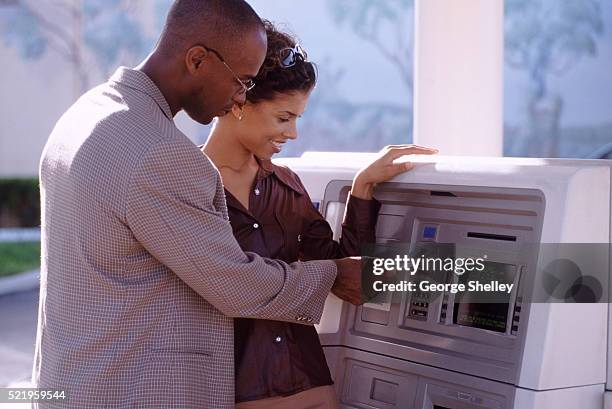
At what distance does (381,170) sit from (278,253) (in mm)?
454

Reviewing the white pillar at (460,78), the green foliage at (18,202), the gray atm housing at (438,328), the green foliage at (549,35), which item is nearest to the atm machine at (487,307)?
the gray atm housing at (438,328)

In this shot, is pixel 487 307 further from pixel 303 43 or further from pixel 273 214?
pixel 303 43

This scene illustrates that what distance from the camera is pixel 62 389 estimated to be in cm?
231

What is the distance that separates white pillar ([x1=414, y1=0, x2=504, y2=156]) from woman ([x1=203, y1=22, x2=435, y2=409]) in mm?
1660

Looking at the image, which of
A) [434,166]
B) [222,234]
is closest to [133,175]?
[222,234]

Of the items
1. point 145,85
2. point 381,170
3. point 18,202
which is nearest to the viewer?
point 145,85

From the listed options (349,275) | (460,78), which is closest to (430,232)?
(349,275)

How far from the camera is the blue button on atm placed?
2.94m

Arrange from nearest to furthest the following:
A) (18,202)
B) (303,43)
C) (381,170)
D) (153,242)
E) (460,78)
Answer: (153,242), (381,170), (460,78), (18,202), (303,43)

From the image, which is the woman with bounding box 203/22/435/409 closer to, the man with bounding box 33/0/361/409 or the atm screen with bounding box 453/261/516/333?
the man with bounding box 33/0/361/409

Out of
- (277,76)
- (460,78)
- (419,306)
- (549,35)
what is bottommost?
(419,306)

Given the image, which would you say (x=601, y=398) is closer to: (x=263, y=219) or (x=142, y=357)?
(x=263, y=219)

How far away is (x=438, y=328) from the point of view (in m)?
2.87

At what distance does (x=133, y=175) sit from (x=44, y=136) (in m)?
15.8
